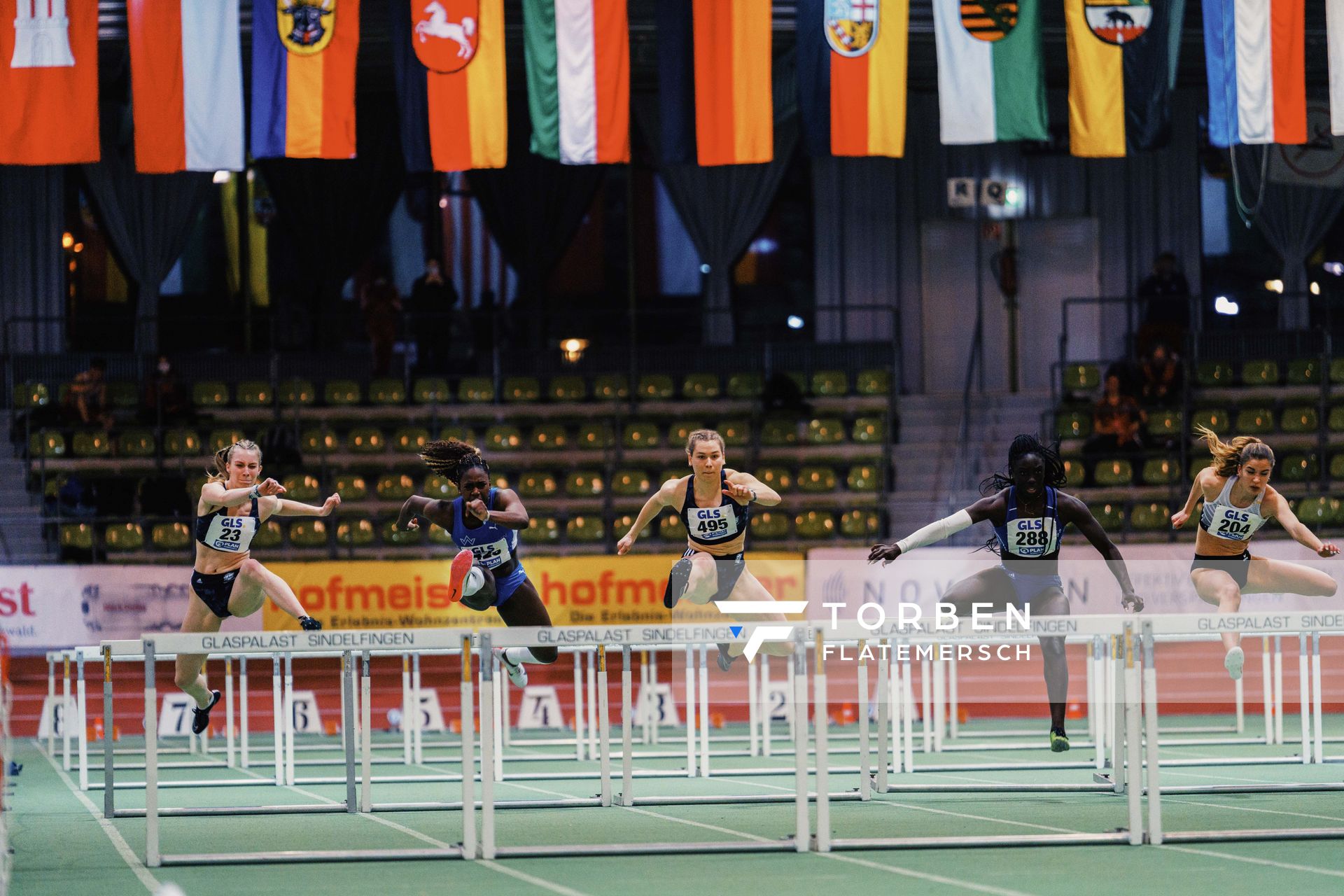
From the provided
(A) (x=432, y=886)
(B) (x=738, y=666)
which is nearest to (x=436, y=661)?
(B) (x=738, y=666)

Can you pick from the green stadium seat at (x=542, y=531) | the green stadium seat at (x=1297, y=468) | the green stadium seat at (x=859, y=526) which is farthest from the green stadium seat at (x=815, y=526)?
the green stadium seat at (x=1297, y=468)

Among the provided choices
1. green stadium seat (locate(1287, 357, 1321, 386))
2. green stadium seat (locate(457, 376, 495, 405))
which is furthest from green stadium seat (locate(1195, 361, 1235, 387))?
green stadium seat (locate(457, 376, 495, 405))

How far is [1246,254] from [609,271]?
32.6 feet

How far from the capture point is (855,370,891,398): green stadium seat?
78.6 feet

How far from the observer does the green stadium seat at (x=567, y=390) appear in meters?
23.9

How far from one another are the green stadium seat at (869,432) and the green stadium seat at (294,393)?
754 cm

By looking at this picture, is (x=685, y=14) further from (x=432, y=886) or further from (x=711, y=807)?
(x=432, y=886)

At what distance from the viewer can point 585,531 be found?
21766mm

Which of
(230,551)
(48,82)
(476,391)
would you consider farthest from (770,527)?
(230,551)

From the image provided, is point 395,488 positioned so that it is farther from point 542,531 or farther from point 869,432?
point 869,432

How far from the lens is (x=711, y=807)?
1188 cm

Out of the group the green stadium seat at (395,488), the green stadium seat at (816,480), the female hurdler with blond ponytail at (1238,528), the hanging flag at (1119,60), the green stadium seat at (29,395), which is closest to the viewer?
the female hurdler with blond ponytail at (1238,528)

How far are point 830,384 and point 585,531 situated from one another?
4415 mm

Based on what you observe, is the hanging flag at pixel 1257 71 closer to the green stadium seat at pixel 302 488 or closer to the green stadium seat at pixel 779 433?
the green stadium seat at pixel 779 433
